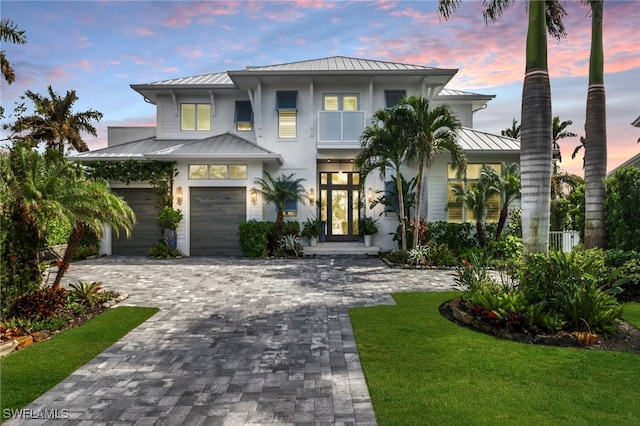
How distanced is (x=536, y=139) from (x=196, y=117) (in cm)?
1572

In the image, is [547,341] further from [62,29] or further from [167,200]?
[167,200]

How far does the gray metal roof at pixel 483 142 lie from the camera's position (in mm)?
16125

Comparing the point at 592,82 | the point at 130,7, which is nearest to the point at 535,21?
the point at 592,82

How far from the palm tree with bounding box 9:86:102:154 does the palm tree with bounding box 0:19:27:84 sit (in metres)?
8.79

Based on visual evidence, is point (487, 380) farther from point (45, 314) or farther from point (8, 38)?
point (8, 38)

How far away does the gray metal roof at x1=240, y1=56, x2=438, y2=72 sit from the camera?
16.8 metres

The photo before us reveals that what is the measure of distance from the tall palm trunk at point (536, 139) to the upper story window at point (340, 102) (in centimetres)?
1028

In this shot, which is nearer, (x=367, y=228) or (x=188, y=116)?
(x=367, y=228)

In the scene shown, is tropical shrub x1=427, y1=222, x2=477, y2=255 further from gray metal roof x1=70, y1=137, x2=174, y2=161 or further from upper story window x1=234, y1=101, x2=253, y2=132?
gray metal roof x1=70, y1=137, x2=174, y2=161

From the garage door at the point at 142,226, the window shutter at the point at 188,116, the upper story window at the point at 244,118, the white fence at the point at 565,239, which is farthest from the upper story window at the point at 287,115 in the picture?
the white fence at the point at 565,239

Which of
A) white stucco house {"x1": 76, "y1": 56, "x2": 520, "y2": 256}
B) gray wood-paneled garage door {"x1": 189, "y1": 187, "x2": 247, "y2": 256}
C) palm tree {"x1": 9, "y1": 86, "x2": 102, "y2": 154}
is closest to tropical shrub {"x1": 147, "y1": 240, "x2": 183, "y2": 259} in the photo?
white stucco house {"x1": 76, "y1": 56, "x2": 520, "y2": 256}

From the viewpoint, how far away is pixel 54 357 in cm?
523

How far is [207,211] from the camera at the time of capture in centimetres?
1644

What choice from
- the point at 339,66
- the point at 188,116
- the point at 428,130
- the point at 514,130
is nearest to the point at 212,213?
the point at 188,116
